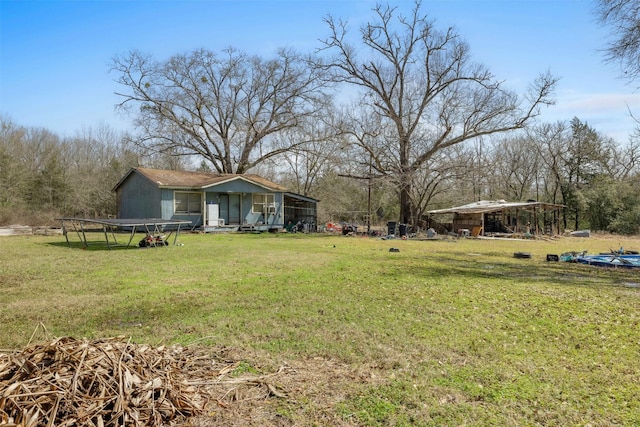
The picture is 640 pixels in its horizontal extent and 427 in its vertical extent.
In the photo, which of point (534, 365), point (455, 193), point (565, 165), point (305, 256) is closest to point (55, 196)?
point (305, 256)

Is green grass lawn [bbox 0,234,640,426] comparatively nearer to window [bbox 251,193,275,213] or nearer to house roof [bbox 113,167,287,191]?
house roof [bbox 113,167,287,191]

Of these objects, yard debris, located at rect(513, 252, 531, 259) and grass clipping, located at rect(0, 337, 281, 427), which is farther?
yard debris, located at rect(513, 252, 531, 259)

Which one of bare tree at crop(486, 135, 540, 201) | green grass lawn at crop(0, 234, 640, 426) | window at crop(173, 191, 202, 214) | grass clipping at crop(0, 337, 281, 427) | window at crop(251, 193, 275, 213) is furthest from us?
bare tree at crop(486, 135, 540, 201)

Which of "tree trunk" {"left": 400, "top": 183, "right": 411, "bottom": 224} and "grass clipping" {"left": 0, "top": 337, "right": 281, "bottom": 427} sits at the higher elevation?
"tree trunk" {"left": 400, "top": 183, "right": 411, "bottom": 224}

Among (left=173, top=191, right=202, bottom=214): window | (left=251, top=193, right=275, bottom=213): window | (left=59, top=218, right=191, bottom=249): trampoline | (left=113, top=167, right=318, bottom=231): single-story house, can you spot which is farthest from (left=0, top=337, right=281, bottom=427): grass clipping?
(left=251, top=193, right=275, bottom=213): window

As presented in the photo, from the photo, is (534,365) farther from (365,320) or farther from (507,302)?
(507,302)

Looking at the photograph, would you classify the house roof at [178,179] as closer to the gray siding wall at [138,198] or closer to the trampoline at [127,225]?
the gray siding wall at [138,198]

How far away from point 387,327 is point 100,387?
11.6 feet

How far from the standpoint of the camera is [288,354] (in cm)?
417

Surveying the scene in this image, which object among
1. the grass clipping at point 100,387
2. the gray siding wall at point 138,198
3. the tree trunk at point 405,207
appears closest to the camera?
the grass clipping at point 100,387

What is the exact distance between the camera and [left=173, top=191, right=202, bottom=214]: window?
23.3 metres

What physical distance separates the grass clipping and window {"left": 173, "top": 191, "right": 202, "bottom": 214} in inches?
832

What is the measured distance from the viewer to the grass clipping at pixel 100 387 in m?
2.35

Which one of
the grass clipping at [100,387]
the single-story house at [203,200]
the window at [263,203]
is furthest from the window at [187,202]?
the grass clipping at [100,387]
